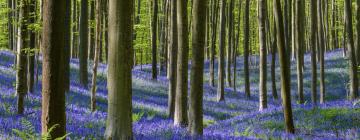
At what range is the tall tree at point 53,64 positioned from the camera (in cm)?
641

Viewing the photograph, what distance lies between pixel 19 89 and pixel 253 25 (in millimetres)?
55199

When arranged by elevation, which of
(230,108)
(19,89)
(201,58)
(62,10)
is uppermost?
(62,10)

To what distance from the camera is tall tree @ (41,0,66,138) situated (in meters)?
6.41

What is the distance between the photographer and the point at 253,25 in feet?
210

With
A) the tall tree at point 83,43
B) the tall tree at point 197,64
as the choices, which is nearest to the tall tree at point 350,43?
the tall tree at point 197,64

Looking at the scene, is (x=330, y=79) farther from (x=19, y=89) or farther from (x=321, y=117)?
(x=19, y=89)

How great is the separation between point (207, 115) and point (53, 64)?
15.9m

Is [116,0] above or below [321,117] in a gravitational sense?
above

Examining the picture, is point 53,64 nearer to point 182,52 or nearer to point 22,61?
point 22,61

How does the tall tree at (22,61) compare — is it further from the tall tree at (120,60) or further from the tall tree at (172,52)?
the tall tree at (172,52)

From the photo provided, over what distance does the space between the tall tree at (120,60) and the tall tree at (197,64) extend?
2.27 meters

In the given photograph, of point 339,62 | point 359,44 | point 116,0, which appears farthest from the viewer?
point 339,62

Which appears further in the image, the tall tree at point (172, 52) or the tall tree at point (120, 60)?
the tall tree at point (172, 52)

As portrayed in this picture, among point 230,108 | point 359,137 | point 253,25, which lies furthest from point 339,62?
point 359,137
